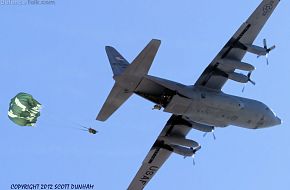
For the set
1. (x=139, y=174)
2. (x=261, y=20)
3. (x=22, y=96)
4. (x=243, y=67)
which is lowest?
(x=139, y=174)

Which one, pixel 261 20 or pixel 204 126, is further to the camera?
pixel 204 126

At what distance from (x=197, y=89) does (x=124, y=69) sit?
5.54m

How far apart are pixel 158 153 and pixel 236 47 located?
12.6 metres

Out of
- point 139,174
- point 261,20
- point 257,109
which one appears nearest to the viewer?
point 261,20

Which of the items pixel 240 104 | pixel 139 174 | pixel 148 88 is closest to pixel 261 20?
pixel 240 104

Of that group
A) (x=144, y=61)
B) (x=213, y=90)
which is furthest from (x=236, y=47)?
(x=144, y=61)

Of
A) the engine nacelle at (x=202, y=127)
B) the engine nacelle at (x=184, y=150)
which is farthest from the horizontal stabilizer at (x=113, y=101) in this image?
the engine nacelle at (x=184, y=150)

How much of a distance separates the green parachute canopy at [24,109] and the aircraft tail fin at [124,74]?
4683mm

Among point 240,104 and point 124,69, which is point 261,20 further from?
point 124,69

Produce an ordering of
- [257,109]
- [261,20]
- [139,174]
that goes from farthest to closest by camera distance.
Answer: [139,174]
[257,109]
[261,20]

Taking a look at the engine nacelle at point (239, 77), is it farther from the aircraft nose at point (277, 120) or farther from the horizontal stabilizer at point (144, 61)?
the horizontal stabilizer at point (144, 61)

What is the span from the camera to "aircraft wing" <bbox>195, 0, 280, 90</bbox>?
153ft

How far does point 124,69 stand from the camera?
154 ft

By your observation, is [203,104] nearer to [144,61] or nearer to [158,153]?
[144,61]
